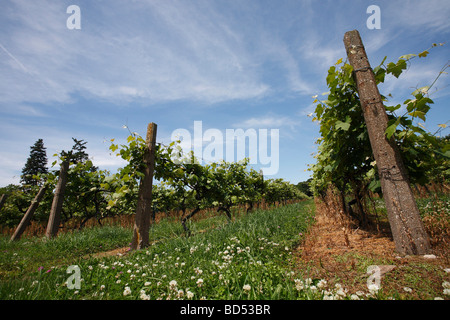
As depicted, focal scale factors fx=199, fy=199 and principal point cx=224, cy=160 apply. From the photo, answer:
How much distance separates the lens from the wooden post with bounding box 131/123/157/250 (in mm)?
4727

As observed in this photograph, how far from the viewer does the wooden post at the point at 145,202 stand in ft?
15.5

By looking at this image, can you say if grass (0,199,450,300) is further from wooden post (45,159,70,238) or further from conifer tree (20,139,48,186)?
conifer tree (20,139,48,186)

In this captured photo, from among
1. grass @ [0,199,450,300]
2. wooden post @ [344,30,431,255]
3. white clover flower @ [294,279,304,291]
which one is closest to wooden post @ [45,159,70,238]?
grass @ [0,199,450,300]

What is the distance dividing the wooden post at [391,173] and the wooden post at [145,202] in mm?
4722

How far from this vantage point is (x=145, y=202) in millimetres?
4934

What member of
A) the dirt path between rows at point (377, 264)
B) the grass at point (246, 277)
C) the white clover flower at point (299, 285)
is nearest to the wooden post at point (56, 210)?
the grass at point (246, 277)

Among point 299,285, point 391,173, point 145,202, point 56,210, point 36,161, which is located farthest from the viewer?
point 36,161

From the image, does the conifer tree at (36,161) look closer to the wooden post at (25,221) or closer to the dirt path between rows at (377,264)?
the wooden post at (25,221)

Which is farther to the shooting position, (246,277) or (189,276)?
(189,276)

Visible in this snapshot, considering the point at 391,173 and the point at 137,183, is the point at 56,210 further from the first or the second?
the point at 391,173

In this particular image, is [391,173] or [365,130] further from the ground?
[365,130]

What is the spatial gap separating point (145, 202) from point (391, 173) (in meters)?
4.92

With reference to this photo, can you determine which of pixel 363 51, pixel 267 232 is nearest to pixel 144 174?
pixel 267 232

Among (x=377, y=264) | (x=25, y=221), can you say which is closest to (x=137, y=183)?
(x=377, y=264)
